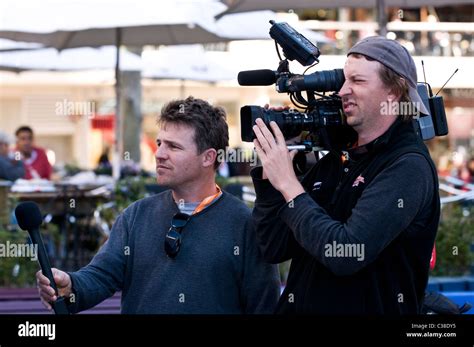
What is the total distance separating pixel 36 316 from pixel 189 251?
542mm

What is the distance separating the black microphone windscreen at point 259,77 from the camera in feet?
10.1

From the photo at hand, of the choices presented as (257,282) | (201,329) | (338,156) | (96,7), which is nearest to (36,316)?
(201,329)

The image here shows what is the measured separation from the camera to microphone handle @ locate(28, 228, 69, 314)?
267 centimetres

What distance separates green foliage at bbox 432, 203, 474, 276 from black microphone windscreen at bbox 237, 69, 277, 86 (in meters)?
3.95

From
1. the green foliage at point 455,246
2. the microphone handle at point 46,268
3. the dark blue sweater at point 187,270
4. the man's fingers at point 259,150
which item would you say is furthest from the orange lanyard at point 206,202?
the green foliage at point 455,246

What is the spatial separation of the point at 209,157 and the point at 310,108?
1.41 ft

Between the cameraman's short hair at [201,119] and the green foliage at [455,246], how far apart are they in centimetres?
382

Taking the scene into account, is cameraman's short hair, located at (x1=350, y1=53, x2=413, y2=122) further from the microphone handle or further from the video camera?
the microphone handle

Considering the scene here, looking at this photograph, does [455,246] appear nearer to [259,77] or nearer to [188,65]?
[259,77]

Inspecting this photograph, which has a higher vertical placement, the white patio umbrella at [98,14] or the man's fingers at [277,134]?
the white patio umbrella at [98,14]

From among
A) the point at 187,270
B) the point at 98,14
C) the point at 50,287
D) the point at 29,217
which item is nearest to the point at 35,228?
the point at 29,217

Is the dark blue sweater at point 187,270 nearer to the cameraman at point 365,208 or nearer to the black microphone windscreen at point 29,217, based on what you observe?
the cameraman at point 365,208

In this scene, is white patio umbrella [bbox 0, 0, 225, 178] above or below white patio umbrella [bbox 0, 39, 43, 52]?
below

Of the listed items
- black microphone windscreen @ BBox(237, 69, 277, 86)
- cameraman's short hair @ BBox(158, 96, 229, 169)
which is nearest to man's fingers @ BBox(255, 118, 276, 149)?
black microphone windscreen @ BBox(237, 69, 277, 86)
